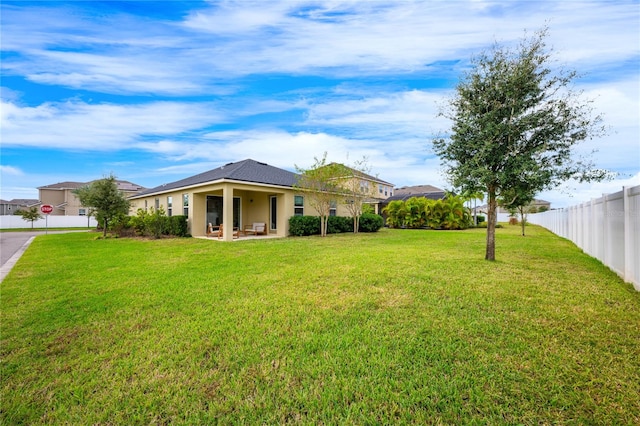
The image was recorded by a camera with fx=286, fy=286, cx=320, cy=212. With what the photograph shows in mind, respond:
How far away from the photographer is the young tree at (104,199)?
1595 cm

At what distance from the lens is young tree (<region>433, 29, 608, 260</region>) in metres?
7.74

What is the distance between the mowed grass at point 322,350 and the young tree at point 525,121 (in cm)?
329

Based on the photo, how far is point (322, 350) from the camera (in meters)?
3.13

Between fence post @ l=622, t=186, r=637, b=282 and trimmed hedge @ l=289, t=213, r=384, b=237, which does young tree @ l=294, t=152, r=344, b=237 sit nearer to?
trimmed hedge @ l=289, t=213, r=384, b=237

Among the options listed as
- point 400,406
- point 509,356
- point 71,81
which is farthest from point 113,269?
point 509,356

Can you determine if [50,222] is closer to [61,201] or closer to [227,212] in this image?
[61,201]

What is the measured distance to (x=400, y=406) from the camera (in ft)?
7.50

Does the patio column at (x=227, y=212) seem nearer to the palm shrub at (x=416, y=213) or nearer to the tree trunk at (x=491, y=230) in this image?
the tree trunk at (x=491, y=230)

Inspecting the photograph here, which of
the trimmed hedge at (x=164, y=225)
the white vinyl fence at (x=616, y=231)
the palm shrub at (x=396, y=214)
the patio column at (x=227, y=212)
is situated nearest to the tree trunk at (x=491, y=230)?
the white vinyl fence at (x=616, y=231)

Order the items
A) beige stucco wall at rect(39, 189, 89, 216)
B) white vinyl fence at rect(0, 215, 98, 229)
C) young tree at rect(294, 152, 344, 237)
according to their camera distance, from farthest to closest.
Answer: beige stucco wall at rect(39, 189, 89, 216)
white vinyl fence at rect(0, 215, 98, 229)
young tree at rect(294, 152, 344, 237)

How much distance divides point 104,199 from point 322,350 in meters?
18.0

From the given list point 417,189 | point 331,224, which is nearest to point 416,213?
point 331,224

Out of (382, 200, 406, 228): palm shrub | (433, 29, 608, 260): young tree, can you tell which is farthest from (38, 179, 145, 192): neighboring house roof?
(433, 29, 608, 260): young tree

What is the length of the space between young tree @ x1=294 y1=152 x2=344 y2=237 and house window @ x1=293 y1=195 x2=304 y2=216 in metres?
0.55
